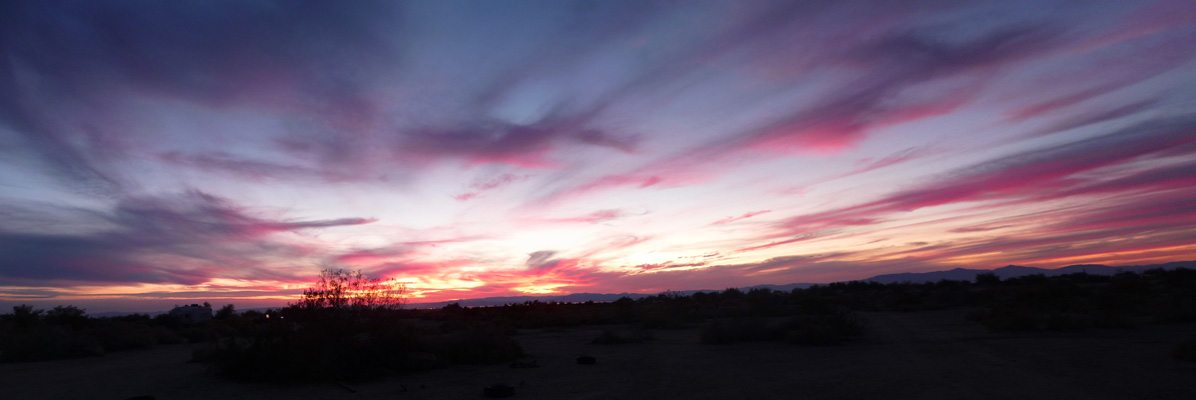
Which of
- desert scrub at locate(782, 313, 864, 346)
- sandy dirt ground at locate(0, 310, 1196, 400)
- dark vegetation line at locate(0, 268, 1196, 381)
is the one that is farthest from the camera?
desert scrub at locate(782, 313, 864, 346)

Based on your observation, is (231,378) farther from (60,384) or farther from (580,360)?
(580,360)

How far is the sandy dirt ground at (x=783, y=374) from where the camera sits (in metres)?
10.1

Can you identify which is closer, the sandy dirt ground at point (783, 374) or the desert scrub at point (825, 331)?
the sandy dirt ground at point (783, 374)

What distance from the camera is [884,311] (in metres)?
33.7

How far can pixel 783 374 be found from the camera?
1245 centimetres

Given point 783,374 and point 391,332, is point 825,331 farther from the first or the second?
point 391,332

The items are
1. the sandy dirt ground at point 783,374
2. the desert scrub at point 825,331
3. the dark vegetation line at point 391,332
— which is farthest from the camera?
the desert scrub at point 825,331

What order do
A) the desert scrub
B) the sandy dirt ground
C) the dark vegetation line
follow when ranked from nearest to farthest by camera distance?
1. the sandy dirt ground
2. the dark vegetation line
3. the desert scrub

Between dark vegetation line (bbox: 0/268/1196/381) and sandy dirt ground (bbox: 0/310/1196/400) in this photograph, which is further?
dark vegetation line (bbox: 0/268/1196/381)

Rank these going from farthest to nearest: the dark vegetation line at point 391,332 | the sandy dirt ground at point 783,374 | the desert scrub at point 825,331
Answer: the desert scrub at point 825,331, the dark vegetation line at point 391,332, the sandy dirt ground at point 783,374

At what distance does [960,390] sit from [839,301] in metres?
33.0

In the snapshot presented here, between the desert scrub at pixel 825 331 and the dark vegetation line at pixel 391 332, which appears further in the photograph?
the desert scrub at pixel 825 331

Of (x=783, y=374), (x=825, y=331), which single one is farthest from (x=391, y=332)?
(x=825, y=331)

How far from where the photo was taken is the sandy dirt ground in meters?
10.1
